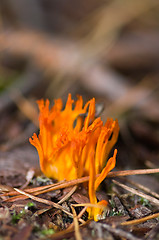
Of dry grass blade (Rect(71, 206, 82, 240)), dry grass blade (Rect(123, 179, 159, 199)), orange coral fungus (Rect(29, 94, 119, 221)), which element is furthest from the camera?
dry grass blade (Rect(123, 179, 159, 199))

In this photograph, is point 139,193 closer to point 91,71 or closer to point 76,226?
point 76,226

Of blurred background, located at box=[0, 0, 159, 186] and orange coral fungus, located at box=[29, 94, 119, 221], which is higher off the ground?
blurred background, located at box=[0, 0, 159, 186]

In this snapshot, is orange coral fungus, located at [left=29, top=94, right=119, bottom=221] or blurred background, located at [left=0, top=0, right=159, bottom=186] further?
blurred background, located at [left=0, top=0, right=159, bottom=186]

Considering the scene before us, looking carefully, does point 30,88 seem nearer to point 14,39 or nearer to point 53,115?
point 14,39

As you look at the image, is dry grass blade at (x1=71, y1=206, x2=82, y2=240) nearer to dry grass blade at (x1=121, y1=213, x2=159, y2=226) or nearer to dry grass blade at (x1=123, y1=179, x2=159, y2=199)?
dry grass blade at (x1=121, y1=213, x2=159, y2=226)

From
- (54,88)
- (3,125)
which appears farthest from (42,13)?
(3,125)

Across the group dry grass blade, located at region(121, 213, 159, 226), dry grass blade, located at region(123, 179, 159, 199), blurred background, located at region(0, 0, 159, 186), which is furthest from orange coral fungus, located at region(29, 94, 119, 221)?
blurred background, located at region(0, 0, 159, 186)
